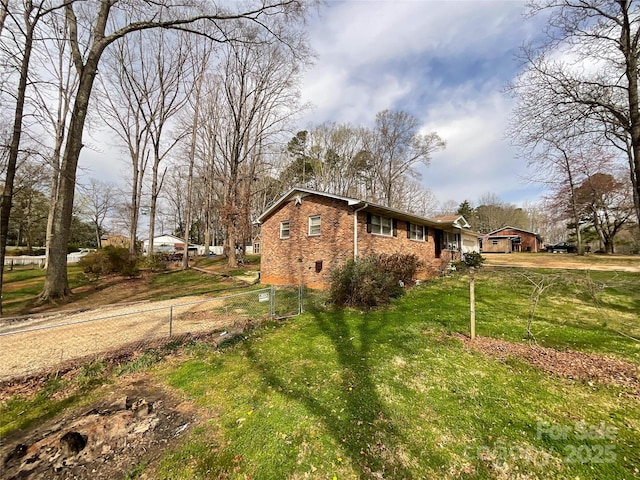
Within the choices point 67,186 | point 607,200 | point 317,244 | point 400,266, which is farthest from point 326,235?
point 607,200

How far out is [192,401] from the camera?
3.57 metres

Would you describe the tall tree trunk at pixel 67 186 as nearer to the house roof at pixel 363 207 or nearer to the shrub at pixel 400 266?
the house roof at pixel 363 207

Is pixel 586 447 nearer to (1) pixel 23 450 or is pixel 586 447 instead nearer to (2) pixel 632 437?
(2) pixel 632 437

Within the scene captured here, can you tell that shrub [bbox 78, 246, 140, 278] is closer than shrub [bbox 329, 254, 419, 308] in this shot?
No

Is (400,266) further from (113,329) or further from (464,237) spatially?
(464,237)

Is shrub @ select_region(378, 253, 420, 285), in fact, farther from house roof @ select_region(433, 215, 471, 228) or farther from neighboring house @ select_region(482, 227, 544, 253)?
neighboring house @ select_region(482, 227, 544, 253)

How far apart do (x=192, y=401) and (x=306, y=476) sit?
201 cm

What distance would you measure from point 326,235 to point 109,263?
1301 centimetres

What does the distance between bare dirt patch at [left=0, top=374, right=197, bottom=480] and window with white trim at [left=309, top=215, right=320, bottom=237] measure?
902 centimetres

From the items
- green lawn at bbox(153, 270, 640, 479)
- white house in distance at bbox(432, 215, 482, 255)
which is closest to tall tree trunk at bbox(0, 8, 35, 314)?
green lawn at bbox(153, 270, 640, 479)

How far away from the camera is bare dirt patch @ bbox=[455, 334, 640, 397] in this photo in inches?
157

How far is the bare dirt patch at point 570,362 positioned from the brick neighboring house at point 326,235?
214 inches

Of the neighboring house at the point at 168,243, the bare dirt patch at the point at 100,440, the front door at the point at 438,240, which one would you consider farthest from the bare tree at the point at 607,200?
the neighboring house at the point at 168,243

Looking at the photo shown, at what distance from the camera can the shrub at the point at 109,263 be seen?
49.0 ft
